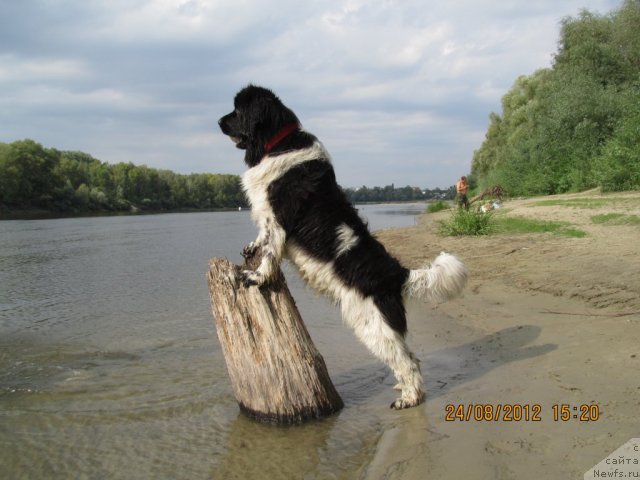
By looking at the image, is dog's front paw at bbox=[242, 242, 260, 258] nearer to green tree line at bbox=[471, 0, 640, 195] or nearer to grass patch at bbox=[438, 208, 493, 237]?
grass patch at bbox=[438, 208, 493, 237]

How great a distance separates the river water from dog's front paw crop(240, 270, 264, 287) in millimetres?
1208

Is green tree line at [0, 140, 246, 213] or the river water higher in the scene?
green tree line at [0, 140, 246, 213]

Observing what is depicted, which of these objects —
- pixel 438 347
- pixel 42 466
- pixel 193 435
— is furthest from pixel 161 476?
pixel 438 347

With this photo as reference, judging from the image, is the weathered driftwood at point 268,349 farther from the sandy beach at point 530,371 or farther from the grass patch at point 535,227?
the grass patch at point 535,227

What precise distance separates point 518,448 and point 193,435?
8.37 ft

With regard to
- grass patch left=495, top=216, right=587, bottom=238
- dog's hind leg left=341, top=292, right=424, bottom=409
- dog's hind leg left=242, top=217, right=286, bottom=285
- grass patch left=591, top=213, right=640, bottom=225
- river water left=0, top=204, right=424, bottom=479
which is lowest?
river water left=0, top=204, right=424, bottom=479

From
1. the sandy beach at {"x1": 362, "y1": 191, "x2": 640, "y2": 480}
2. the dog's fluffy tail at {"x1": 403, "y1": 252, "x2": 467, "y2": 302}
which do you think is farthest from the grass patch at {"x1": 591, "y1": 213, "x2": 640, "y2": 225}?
the dog's fluffy tail at {"x1": 403, "y1": 252, "x2": 467, "y2": 302}

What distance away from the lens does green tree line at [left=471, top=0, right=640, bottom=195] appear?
69.4 ft

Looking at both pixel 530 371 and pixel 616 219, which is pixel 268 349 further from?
pixel 616 219

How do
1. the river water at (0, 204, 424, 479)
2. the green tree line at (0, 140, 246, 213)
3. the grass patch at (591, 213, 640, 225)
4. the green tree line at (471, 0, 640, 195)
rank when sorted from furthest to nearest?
the green tree line at (0, 140, 246, 213) < the green tree line at (471, 0, 640, 195) < the grass patch at (591, 213, 640, 225) < the river water at (0, 204, 424, 479)

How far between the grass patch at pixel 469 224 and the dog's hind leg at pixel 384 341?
10111 mm

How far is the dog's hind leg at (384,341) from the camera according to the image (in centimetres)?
421

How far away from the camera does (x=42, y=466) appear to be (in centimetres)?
375

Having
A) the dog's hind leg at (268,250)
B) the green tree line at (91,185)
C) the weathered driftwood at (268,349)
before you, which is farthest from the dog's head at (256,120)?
the green tree line at (91,185)
